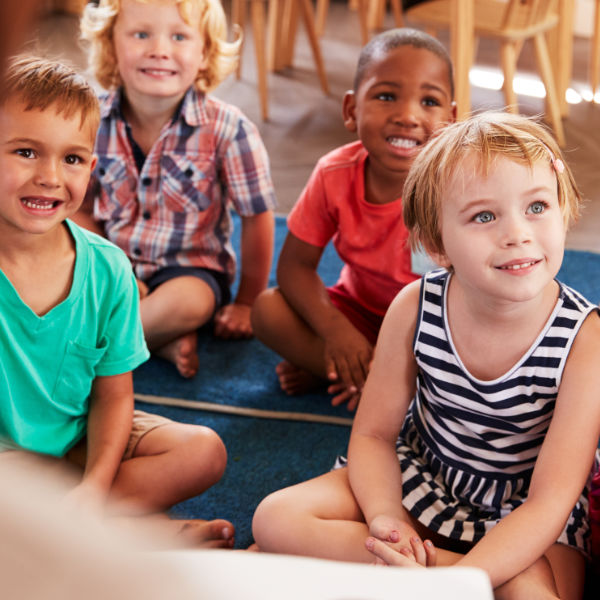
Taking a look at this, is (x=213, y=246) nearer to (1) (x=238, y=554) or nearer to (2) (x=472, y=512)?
(2) (x=472, y=512)

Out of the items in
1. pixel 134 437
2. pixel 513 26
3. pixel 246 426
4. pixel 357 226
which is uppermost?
pixel 513 26

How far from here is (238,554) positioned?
0.42m

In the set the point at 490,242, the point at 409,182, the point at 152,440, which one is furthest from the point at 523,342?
the point at 152,440

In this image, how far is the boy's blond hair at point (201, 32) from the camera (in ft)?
5.28

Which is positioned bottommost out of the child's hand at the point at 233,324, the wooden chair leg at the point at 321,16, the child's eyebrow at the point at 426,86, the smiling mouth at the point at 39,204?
the child's hand at the point at 233,324

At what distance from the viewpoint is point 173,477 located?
3.70 ft

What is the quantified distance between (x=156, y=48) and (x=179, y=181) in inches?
10.1

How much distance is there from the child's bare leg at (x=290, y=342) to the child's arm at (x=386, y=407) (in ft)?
1.38

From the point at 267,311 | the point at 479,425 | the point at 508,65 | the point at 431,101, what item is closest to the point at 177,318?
the point at 267,311

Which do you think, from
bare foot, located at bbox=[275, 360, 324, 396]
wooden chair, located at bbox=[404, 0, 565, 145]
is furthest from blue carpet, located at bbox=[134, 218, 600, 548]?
wooden chair, located at bbox=[404, 0, 565, 145]

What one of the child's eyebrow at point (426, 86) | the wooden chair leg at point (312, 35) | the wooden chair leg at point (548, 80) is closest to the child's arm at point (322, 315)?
the child's eyebrow at point (426, 86)

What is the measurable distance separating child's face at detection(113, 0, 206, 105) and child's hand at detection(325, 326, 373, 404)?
0.59 meters

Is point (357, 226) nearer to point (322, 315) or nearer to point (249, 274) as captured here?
point (322, 315)

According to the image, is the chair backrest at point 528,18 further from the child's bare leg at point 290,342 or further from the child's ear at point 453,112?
the child's bare leg at point 290,342
